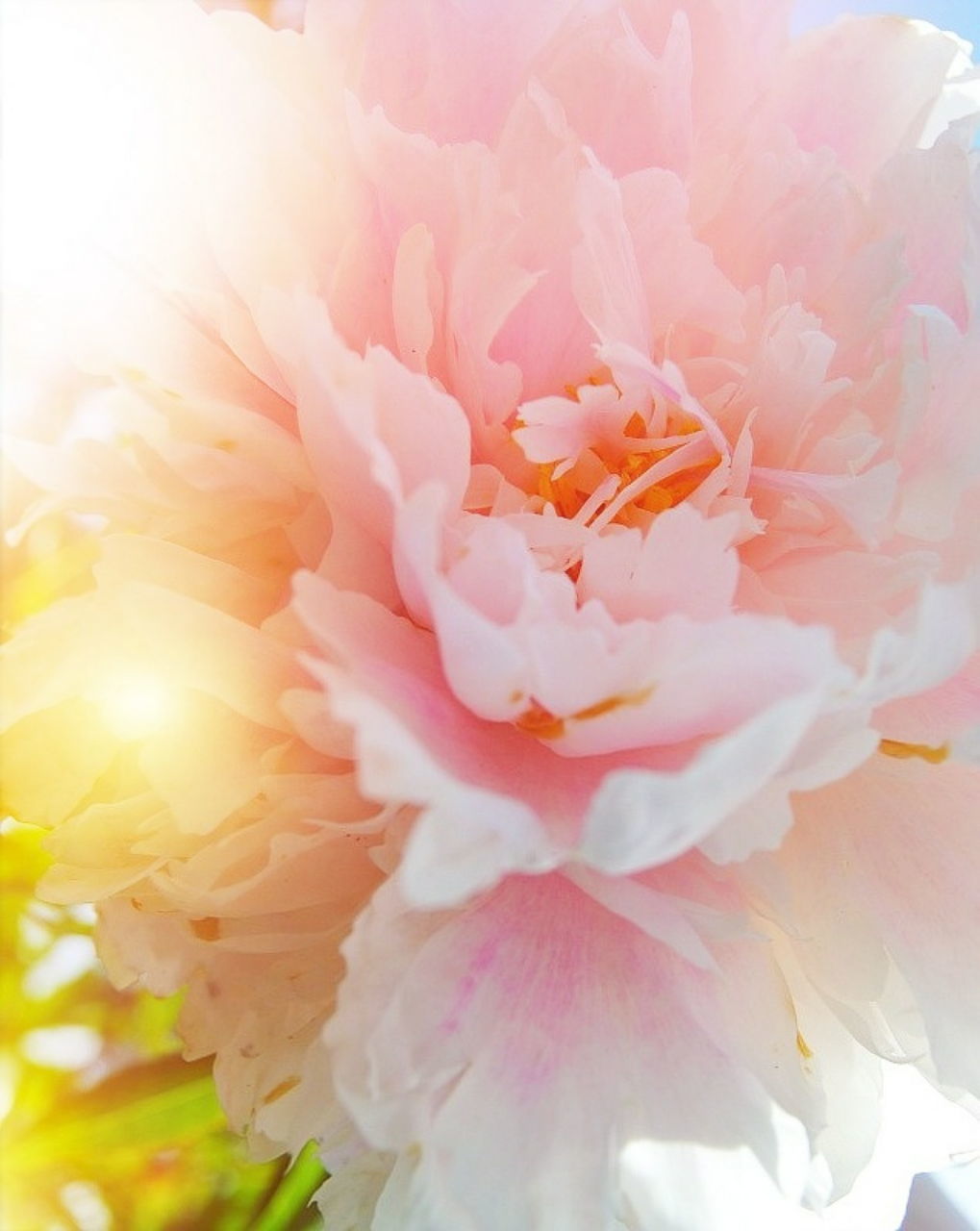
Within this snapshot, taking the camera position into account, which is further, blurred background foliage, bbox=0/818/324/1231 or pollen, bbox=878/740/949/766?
blurred background foliage, bbox=0/818/324/1231

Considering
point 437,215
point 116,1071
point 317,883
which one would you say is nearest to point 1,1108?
point 116,1071

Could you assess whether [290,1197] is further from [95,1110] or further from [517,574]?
[517,574]

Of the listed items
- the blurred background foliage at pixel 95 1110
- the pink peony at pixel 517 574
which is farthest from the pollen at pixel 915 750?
the blurred background foliage at pixel 95 1110

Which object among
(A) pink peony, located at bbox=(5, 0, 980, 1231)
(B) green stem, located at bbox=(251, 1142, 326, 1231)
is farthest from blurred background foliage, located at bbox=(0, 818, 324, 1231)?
(A) pink peony, located at bbox=(5, 0, 980, 1231)

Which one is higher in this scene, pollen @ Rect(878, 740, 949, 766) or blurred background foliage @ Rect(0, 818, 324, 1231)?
pollen @ Rect(878, 740, 949, 766)

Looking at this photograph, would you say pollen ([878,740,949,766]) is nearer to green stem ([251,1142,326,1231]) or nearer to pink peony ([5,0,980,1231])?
pink peony ([5,0,980,1231])

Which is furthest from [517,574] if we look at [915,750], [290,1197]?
[290,1197]
